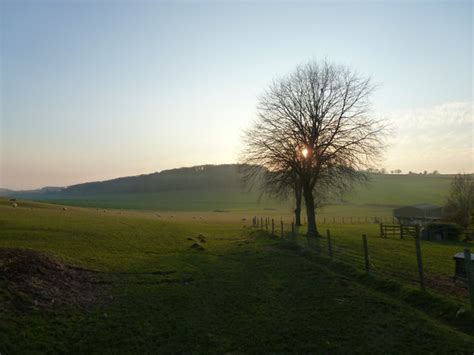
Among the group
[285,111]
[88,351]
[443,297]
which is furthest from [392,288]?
[285,111]

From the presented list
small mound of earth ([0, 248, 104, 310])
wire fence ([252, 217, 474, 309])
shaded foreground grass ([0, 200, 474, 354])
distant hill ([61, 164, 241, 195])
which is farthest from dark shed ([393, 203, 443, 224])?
distant hill ([61, 164, 241, 195])

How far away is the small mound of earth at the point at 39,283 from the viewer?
979 centimetres

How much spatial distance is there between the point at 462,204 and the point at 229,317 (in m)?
47.4

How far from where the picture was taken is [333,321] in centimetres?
938

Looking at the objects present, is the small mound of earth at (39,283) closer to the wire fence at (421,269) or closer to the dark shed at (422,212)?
the wire fence at (421,269)

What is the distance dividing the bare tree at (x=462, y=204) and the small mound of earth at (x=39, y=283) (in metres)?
45.3

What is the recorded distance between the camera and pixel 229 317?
10.1 m

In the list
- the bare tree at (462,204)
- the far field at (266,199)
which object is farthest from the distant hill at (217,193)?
the bare tree at (462,204)

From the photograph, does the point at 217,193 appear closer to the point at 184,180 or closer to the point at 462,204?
the point at 184,180

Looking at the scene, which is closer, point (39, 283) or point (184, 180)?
point (39, 283)

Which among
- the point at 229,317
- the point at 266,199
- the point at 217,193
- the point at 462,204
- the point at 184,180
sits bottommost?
the point at 229,317

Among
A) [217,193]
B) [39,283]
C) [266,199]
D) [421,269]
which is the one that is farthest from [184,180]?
[421,269]

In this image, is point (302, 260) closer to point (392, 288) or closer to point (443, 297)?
point (392, 288)

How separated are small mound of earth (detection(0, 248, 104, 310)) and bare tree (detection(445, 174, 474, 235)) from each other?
4533cm
